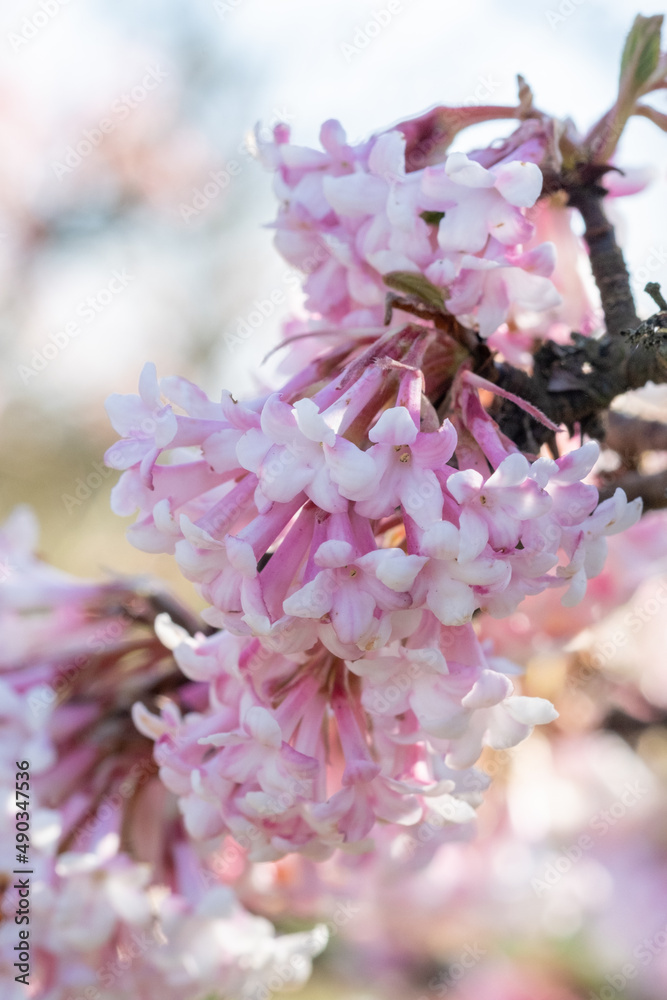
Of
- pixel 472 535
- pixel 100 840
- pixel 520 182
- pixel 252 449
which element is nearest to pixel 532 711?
pixel 472 535

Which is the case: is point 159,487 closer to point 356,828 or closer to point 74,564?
point 356,828

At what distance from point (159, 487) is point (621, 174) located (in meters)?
0.52

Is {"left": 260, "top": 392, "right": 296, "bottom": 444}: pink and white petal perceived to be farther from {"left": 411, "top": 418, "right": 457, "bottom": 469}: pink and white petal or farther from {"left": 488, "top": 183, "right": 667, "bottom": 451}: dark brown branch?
{"left": 488, "top": 183, "right": 667, "bottom": 451}: dark brown branch

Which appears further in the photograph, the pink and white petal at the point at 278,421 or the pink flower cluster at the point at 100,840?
the pink flower cluster at the point at 100,840

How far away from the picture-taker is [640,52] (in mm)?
750


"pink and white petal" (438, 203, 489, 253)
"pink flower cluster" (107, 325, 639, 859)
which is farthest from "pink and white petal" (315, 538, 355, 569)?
"pink and white petal" (438, 203, 489, 253)

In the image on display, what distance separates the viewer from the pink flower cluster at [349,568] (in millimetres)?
524

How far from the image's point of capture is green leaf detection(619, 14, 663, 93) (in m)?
0.75

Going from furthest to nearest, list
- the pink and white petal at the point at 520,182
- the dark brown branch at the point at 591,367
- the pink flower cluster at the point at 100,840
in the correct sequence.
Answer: the pink flower cluster at the point at 100,840 → the dark brown branch at the point at 591,367 → the pink and white petal at the point at 520,182

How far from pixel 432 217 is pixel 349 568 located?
290 millimetres

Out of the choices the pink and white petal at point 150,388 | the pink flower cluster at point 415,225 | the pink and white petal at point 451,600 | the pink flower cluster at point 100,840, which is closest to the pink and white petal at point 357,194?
the pink flower cluster at point 415,225

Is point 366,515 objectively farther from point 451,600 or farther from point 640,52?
point 640,52

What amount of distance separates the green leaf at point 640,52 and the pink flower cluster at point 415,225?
14 centimetres

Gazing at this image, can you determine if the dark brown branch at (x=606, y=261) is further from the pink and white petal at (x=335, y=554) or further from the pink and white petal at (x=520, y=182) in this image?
the pink and white petal at (x=335, y=554)
